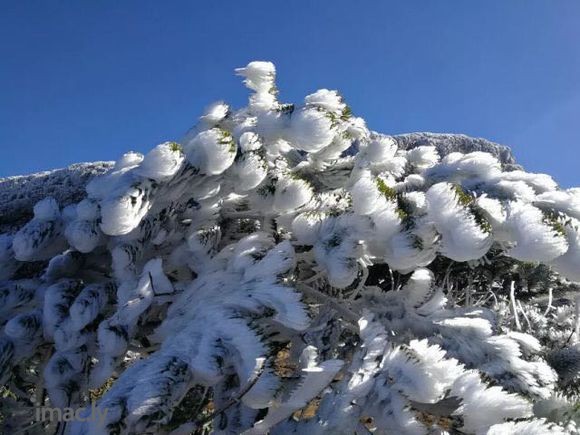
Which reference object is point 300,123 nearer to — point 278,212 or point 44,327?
point 278,212

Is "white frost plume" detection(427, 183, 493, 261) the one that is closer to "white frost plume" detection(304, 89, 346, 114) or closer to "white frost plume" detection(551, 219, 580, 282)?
"white frost plume" detection(551, 219, 580, 282)

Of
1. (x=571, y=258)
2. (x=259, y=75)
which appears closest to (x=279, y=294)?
(x=571, y=258)

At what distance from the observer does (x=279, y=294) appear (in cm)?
177

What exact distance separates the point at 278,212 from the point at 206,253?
1.06 feet

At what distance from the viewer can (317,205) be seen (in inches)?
95.3

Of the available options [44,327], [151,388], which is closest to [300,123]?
[151,388]

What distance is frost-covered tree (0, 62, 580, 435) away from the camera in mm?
1560

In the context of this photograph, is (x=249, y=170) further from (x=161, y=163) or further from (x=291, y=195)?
(x=161, y=163)

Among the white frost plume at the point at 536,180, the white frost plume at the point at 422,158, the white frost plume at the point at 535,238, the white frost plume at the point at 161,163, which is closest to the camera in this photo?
the white frost plume at the point at 535,238

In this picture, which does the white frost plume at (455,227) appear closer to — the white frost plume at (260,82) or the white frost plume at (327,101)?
the white frost plume at (327,101)

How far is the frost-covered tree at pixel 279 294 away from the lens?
156 centimetres

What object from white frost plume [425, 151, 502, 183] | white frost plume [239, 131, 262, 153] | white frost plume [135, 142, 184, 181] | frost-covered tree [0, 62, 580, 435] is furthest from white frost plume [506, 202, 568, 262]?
white frost plume [135, 142, 184, 181]

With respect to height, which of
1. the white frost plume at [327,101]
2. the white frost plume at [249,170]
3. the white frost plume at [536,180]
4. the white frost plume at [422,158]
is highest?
the white frost plume at [422,158]

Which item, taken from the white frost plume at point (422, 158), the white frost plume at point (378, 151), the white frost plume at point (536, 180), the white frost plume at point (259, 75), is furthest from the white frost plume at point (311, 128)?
the white frost plume at point (422, 158)
